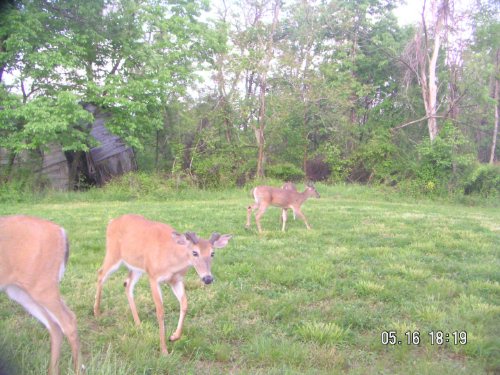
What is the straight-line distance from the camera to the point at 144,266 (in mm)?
4656

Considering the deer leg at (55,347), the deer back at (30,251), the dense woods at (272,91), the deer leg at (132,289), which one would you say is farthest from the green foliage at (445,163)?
the deer leg at (55,347)

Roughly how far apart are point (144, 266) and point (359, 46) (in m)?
24.3

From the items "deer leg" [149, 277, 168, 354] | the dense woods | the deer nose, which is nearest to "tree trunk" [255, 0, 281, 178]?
the dense woods

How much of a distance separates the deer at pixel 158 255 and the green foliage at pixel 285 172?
17.5 metres

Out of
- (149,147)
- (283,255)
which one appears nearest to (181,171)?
(149,147)

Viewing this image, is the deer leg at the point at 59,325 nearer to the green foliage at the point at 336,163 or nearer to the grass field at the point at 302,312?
the grass field at the point at 302,312

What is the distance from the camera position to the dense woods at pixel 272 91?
1708 centimetres

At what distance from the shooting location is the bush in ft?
66.3

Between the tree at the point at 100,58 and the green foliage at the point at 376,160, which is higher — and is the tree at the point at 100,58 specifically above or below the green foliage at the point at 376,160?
above

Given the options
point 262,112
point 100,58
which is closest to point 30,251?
point 100,58

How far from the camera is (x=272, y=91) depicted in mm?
21797

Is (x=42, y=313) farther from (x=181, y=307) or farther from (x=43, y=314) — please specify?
(x=181, y=307)

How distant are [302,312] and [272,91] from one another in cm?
1789

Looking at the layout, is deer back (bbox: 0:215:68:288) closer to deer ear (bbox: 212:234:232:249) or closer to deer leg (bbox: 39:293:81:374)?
deer leg (bbox: 39:293:81:374)
